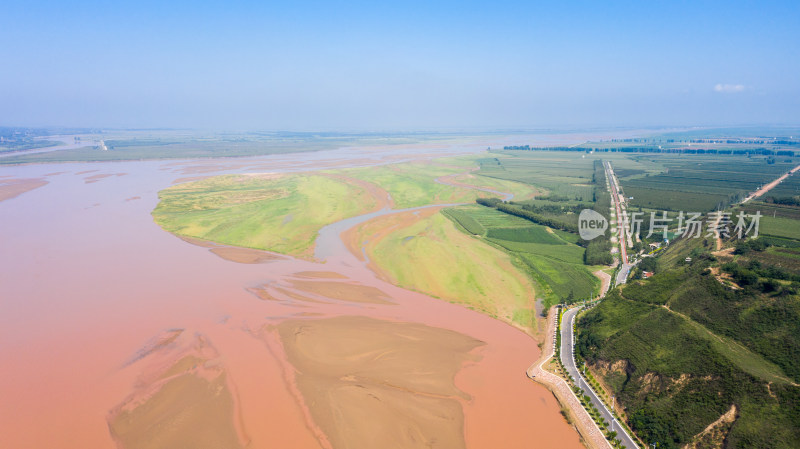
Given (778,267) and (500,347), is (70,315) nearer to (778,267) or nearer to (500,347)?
(500,347)

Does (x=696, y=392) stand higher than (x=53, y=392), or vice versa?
(x=696, y=392)

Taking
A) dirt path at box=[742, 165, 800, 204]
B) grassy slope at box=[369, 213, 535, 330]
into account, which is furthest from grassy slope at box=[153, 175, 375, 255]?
dirt path at box=[742, 165, 800, 204]

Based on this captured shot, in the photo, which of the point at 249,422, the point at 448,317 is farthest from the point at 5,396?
the point at 448,317

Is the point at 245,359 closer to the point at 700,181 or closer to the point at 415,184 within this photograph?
the point at 415,184

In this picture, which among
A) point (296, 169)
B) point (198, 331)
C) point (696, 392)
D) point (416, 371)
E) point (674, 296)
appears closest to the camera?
point (696, 392)
